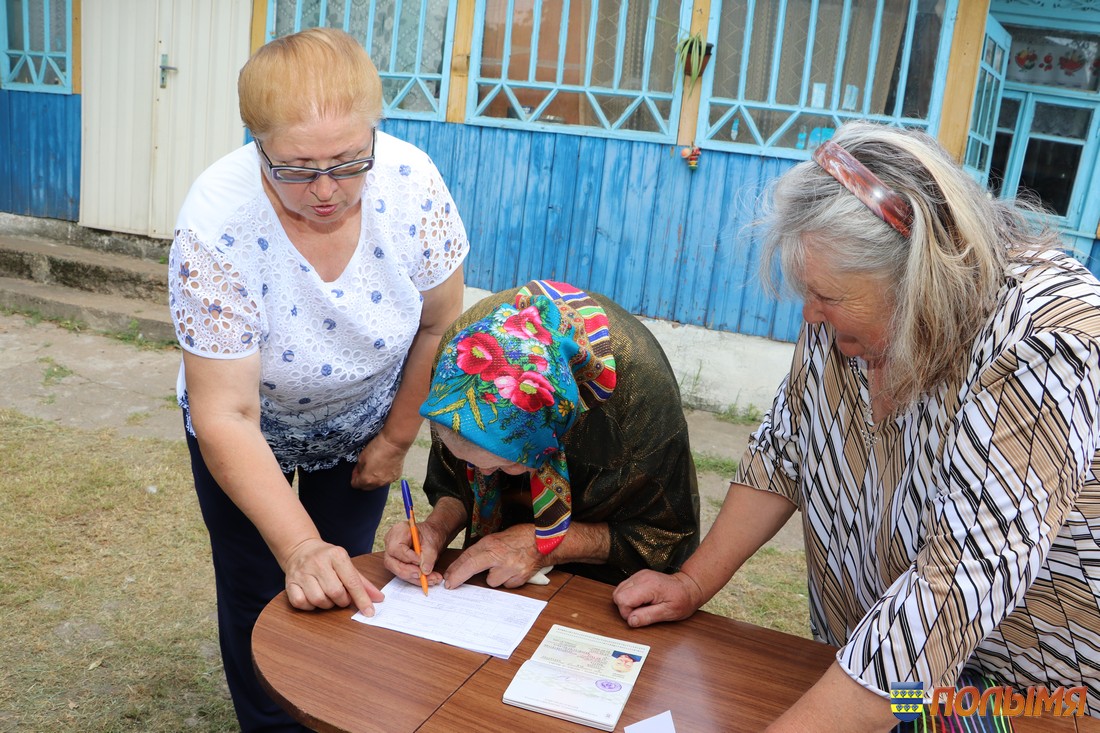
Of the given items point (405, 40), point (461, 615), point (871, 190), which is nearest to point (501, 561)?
point (461, 615)

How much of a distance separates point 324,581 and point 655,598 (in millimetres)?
Answer: 714

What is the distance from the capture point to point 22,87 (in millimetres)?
8164

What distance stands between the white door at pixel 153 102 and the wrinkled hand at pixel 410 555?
608 centimetres

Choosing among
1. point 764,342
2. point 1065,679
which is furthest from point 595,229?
point 1065,679

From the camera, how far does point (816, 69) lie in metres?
5.68

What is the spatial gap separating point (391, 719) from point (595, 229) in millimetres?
5083

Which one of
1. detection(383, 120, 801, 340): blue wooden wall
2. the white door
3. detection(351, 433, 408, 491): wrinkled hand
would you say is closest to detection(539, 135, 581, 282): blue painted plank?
detection(383, 120, 801, 340): blue wooden wall

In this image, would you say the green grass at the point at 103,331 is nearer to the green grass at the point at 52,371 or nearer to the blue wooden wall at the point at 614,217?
the green grass at the point at 52,371

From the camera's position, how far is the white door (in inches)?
291

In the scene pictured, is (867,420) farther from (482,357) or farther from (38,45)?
(38,45)

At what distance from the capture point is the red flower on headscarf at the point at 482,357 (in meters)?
1.87

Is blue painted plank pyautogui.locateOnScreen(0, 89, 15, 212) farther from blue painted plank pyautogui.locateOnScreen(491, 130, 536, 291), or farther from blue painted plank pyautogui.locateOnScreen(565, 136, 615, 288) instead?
blue painted plank pyautogui.locateOnScreen(565, 136, 615, 288)

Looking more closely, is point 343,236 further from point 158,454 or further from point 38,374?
point 38,374

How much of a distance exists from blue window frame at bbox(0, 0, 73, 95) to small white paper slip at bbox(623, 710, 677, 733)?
325 inches
